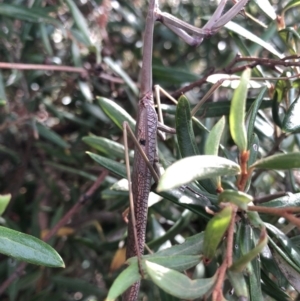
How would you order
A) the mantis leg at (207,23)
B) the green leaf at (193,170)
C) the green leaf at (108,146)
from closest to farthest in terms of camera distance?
the green leaf at (193,170) < the mantis leg at (207,23) < the green leaf at (108,146)

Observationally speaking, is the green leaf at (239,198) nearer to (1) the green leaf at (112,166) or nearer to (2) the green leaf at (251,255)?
(2) the green leaf at (251,255)

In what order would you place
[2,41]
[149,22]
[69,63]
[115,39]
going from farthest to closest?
[115,39] < [69,63] < [2,41] < [149,22]

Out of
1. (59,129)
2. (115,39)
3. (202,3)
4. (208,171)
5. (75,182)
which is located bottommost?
(75,182)

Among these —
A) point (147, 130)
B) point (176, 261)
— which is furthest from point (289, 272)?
point (147, 130)

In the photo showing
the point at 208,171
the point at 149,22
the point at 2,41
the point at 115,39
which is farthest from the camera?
the point at 115,39

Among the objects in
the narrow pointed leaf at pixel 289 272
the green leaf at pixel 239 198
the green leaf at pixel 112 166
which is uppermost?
the green leaf at pixel 239 198

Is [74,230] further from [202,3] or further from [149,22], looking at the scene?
[202,3]

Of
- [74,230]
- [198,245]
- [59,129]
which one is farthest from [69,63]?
[198,245]

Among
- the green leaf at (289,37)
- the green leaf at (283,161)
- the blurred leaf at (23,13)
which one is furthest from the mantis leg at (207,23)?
the blurred leaf at (23,13)
